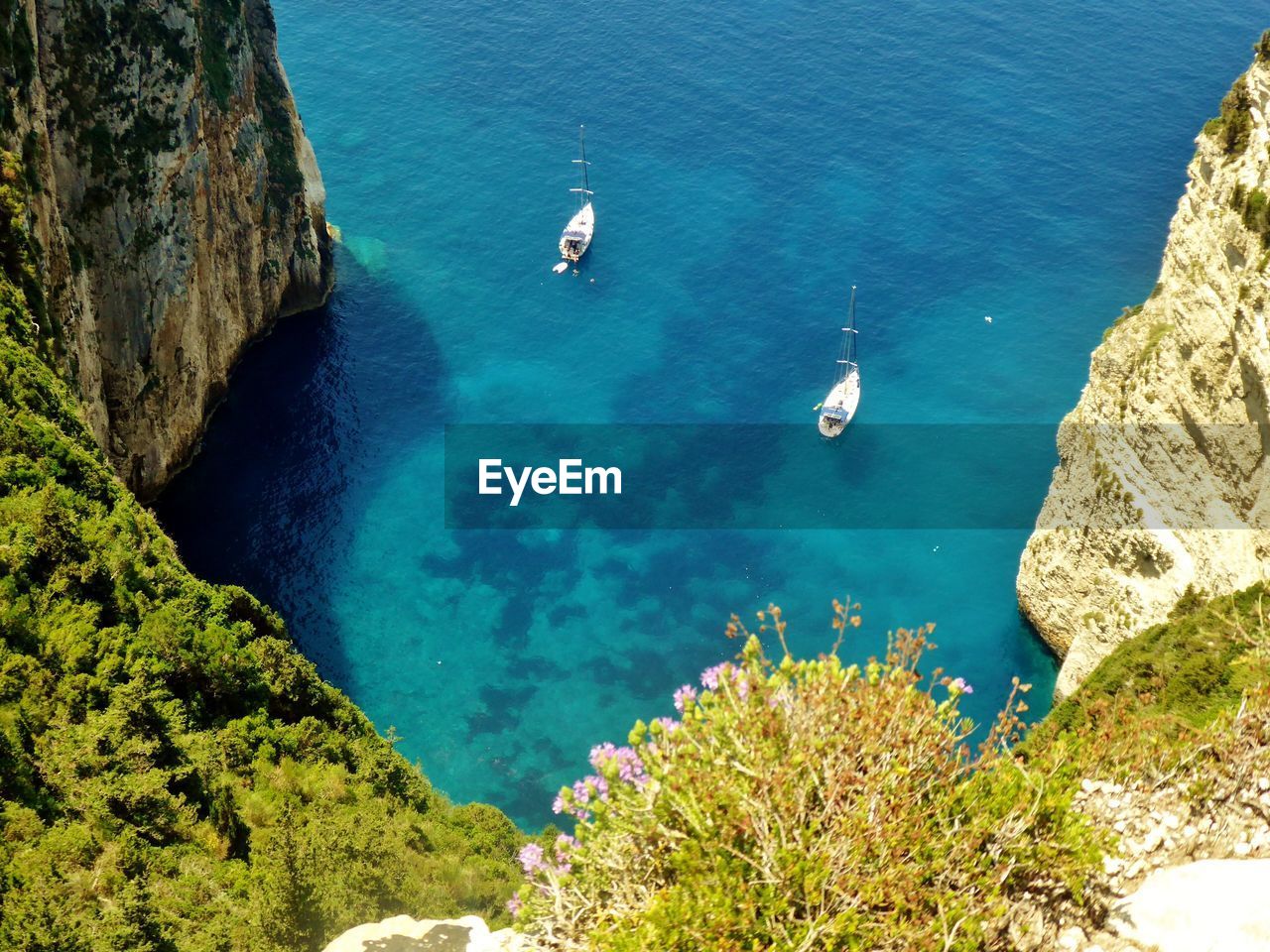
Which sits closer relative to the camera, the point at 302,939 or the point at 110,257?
→ the point at 302,939

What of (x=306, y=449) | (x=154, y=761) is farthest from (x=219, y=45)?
(x=154, y=761)

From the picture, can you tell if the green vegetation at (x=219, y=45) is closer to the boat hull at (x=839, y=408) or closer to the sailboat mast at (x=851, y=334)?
the boat hull at (x=839, y=408)

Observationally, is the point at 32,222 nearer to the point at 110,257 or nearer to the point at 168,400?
the point at 110,257

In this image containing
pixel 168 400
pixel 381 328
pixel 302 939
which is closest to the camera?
pixel 302 939

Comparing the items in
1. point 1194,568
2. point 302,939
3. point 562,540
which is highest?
point 1194,568

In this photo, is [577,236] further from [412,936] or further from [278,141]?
[412,936]

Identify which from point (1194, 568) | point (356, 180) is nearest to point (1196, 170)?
point (1194, 568)

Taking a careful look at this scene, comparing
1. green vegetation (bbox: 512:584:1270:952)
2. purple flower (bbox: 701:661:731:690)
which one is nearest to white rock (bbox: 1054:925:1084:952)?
green vegetation (bbox: 512:584:1270:952)

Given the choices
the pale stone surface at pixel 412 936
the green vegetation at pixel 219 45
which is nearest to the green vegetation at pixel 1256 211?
the pale stone surface at pixel 412 936
